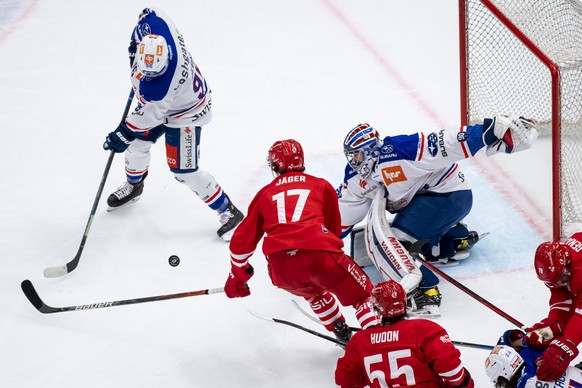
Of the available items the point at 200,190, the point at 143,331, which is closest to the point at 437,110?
the point at 200,190

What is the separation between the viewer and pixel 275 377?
4.04m

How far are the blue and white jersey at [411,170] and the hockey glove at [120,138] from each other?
1.09 meters

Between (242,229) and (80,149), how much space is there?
2.25 meters

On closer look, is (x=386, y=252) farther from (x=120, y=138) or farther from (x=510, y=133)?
(x=120, y=138)

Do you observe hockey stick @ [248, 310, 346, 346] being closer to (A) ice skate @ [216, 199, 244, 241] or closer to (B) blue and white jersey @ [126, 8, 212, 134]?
(A) ice skate @ [216, 199, 244, 241]

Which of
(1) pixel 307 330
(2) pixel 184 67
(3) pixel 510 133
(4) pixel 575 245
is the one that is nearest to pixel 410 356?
(4) pixel 575 245

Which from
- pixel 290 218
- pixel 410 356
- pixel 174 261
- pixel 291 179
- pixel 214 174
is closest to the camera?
pixel 410 356

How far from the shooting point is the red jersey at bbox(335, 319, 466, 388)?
328cm

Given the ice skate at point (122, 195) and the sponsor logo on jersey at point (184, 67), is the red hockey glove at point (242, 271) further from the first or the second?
the ice skate at point (122, 195)

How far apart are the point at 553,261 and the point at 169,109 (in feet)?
6.93

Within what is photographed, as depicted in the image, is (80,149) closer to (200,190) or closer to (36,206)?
(36,206)

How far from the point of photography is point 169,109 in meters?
4.73

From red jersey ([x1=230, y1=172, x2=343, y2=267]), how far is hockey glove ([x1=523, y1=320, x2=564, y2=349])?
0.82 metres

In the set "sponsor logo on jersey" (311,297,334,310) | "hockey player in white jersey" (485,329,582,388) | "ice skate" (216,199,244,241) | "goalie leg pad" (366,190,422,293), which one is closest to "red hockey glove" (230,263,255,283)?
"sponsor logo on jersey" (311,297,334,310)
